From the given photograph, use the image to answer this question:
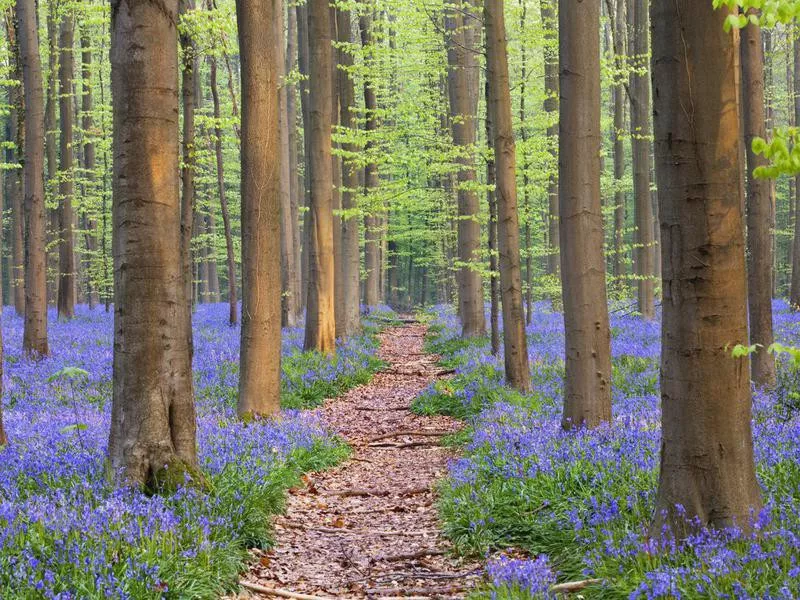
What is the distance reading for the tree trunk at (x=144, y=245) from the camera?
19.3 feet

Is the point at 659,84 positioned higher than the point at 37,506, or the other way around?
the point at 659,84

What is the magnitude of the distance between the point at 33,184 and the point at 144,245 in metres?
11.2

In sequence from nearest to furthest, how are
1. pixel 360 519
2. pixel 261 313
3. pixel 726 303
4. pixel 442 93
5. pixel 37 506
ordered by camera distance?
pixel 726 303
pixel 37 506
pixel 360 519
pixel 261 313
pixel 442 93

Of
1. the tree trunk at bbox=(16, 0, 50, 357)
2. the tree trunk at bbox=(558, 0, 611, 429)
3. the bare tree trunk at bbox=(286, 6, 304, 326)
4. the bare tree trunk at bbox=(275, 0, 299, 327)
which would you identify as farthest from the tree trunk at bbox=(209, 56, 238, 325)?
the tree trunk at bbox=(558, 0, 611, 429)

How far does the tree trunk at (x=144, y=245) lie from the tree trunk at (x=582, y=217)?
4.40 metres

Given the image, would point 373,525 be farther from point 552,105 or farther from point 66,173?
point 552,105

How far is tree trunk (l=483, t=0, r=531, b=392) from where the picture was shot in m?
11.8

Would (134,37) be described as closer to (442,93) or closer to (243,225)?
(243,225)

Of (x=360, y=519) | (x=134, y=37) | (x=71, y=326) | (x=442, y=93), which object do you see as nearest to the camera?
(x=134, y=37)

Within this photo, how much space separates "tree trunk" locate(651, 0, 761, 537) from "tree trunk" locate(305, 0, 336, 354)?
1193 cm

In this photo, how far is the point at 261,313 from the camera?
10.3m

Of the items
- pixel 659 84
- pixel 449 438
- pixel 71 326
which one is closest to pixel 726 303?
pixel 659 84

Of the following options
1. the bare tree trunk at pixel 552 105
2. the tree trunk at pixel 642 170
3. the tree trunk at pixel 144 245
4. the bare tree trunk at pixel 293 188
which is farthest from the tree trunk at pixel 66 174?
the tree trunk at pixel 144 245

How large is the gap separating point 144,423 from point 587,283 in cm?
496
